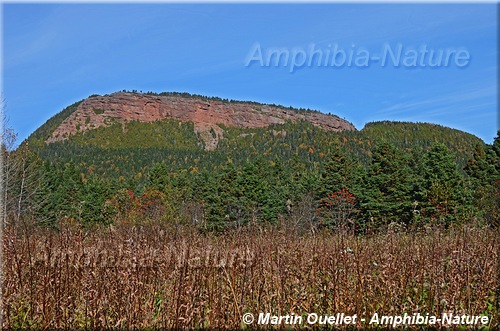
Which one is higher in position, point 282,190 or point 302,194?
point 282,190

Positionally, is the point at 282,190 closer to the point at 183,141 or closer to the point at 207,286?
the point at 207,286

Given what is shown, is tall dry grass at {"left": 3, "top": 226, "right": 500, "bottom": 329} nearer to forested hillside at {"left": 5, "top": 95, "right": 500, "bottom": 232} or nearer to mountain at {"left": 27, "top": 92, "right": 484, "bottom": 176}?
forested hillside at {"left": 5, "top": 95, "right": 500, "bottom": 232}

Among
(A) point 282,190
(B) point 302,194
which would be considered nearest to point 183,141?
(A) point 282,190

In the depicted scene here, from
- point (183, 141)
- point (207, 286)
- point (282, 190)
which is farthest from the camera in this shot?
point (183, 141)

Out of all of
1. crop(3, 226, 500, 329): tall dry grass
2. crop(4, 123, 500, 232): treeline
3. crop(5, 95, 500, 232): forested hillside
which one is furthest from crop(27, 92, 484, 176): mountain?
crop(3, 226, 500, 329): tall dry grass

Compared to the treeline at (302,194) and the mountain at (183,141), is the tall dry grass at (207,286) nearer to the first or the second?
the treeline at (302,194)

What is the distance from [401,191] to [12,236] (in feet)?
93.2

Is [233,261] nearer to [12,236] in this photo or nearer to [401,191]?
[12,236]

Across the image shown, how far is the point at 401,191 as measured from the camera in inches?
1150

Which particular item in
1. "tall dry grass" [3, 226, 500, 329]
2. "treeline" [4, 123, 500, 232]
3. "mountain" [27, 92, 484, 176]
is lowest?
"tall dry grass" [3, 226, 500, 329]

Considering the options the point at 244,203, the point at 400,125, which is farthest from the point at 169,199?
the point at 400,125

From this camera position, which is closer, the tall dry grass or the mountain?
the tall dry grass

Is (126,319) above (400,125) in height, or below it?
below

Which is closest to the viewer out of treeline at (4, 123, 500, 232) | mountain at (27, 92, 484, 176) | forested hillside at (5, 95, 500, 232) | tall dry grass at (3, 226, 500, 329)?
tall dry grass at (3, 226, 500, 329)
